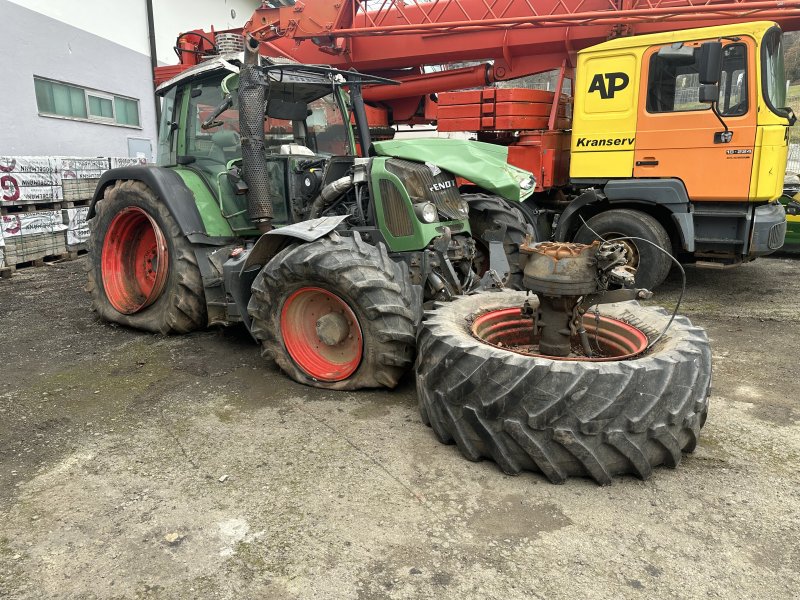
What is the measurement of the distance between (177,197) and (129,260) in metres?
1.09

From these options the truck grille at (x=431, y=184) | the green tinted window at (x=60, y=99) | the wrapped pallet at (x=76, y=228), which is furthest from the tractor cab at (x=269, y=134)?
the green tinted window at (x=60, y=99)

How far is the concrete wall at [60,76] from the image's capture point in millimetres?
8312

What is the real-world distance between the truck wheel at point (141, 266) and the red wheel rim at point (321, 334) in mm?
1129

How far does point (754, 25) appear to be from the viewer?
539 centimetres

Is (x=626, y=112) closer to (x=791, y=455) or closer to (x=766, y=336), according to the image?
(x=766, y=336)

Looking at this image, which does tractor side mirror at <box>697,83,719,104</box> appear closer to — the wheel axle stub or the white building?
the wheel axle stub

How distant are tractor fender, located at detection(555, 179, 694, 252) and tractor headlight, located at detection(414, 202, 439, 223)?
305 centimetres

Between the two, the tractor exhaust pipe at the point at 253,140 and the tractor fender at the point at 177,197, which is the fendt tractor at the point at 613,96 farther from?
the tractor fender at the point at 177,197

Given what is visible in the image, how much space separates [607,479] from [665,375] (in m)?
0.52

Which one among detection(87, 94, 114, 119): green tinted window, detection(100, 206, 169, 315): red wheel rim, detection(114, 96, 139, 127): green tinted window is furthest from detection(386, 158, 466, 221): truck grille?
detection(114, 96, 139, 127): green tinted window

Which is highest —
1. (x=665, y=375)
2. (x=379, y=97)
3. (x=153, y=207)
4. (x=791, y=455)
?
(x=379, y=97)

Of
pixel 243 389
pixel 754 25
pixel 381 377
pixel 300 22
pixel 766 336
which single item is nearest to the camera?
pixel 381 377

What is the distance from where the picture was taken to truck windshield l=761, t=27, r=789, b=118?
5406 mm

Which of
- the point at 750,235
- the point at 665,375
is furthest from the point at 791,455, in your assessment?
the point at 750,235
